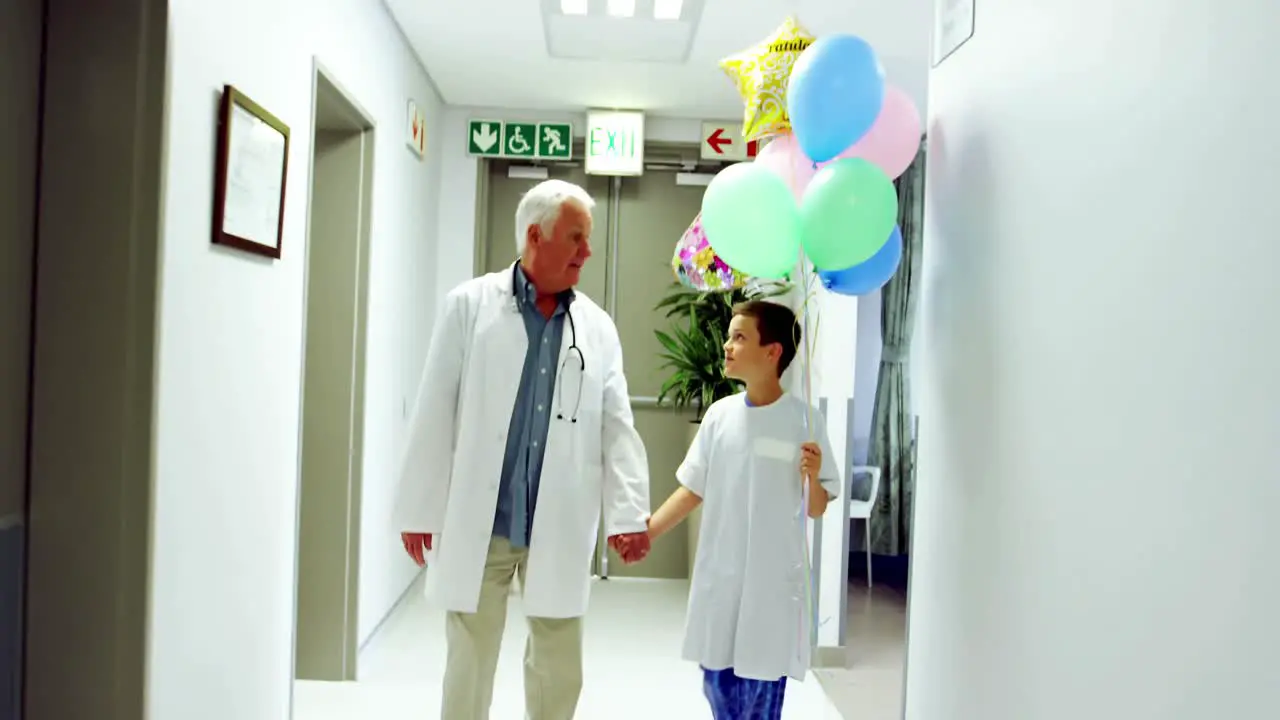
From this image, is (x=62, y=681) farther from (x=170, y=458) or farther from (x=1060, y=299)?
(x=1060, y=299)

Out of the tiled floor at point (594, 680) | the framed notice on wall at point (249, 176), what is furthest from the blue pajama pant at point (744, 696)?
the framed notice on wall at point (249, 176)

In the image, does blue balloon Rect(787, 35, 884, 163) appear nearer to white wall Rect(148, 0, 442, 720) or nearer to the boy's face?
the boy's face

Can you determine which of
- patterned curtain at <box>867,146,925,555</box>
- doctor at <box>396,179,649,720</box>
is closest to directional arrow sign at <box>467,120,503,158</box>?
patterned curtain at <box>867,146,925,555</box>

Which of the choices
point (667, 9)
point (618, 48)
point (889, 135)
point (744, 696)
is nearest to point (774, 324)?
point (889, 135)

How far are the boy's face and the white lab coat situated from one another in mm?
378

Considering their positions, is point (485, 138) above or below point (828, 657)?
above

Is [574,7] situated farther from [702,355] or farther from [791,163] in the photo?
[702,355]

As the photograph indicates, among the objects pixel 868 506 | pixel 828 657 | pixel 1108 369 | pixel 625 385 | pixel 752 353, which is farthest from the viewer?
pixel 868 506

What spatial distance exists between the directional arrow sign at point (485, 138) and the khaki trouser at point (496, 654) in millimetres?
3163

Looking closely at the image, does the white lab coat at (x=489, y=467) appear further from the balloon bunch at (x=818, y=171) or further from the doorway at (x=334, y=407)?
the doorway at (x=334, y=407)

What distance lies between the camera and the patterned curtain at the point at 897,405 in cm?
521

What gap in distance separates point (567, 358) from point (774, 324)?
0.53 m

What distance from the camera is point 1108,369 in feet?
4.29

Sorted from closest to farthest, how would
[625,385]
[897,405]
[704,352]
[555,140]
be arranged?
[625,385] → [704,352] → [555,140] → [897,405]
